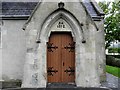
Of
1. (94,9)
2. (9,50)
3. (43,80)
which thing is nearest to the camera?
(43,80)

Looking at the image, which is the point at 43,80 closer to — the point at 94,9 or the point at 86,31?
the point at 86,31

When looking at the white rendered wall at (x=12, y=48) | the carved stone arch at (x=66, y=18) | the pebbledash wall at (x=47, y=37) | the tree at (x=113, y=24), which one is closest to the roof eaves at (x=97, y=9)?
the pebbledash wall at (x=47, y=37)

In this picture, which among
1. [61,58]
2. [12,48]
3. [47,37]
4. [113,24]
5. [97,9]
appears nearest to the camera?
[47,37]

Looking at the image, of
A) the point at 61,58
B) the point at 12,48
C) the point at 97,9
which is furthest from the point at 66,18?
the point at 12,48

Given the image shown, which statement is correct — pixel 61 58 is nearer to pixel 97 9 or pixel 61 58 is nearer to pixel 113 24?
pixel 97 9

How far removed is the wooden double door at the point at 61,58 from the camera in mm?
13477

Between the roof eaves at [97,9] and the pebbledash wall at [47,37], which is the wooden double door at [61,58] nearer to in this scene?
the pebbledash wall at [47,37]

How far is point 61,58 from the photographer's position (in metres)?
13.5

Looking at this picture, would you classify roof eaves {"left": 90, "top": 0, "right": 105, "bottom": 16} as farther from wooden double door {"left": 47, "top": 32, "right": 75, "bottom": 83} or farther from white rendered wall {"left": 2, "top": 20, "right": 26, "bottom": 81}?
white rendered wall {"left": 2, "top": 20, "right": 26, "bottom": 81}

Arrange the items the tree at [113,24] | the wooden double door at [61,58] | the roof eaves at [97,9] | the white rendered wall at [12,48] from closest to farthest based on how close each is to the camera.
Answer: the wooden double door at [61,58], the white rendered wall at [12,48], the roof eaves at [97,9], the tree at [113,24]

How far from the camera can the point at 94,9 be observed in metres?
16.9

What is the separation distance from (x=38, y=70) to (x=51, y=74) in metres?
0.96

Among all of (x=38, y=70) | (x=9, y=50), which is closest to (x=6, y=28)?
(x=9, y=50)

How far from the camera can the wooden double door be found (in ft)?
44.2
